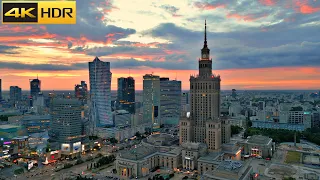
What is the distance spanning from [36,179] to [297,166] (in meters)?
82.1

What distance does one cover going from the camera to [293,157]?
85.1 m

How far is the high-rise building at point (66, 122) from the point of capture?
10618 cm

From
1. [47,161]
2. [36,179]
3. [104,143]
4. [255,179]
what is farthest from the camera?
[104,143]

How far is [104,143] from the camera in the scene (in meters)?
121

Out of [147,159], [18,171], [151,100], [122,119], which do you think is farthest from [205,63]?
[151,100]

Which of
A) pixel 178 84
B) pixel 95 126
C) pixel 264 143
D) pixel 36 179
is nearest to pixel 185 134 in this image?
pixel 264 143

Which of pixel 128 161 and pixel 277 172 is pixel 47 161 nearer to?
pixel 128 161

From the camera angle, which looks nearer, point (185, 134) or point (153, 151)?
point (153, 151)

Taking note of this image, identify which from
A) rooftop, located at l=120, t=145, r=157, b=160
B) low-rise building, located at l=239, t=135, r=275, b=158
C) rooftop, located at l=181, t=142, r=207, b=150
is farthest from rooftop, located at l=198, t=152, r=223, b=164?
low-rise building, located at l=239, t=135, r=275, b=158

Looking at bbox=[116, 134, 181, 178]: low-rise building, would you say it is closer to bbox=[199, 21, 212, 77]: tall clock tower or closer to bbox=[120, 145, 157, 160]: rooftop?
bbox=[120, 145, 157, 160]: rooftop

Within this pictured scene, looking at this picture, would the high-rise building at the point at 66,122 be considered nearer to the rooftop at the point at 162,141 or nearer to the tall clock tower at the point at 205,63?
the rooftop at the point at 162,141

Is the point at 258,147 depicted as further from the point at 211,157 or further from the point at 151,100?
the point at 151,100

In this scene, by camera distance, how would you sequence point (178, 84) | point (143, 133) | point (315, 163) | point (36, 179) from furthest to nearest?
point (178, 84)
point (143, 133)
point (315, 163)
point (36, 179)

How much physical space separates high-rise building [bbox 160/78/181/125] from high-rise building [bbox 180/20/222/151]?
80636 millimetres
